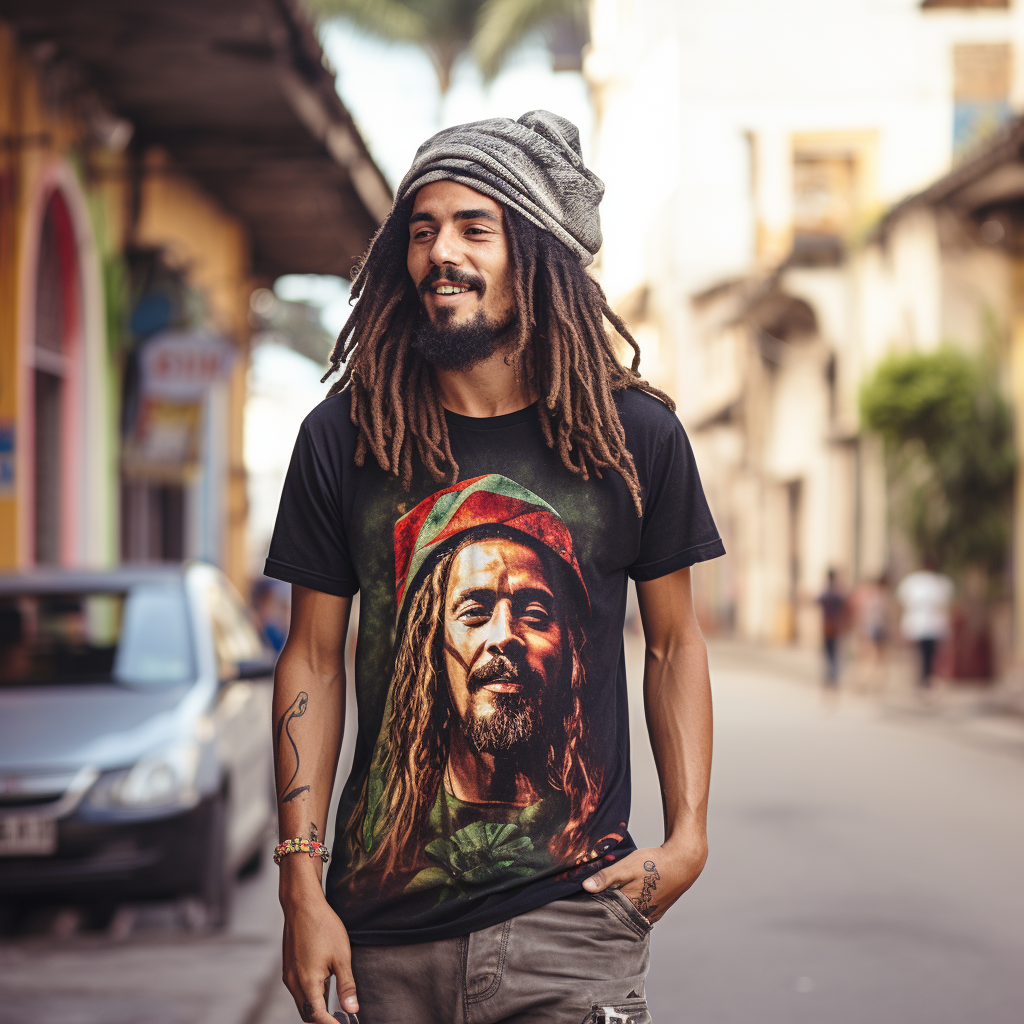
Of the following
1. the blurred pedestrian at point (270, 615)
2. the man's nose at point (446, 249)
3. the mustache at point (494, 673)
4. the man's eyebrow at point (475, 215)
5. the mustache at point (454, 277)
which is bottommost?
the blurred pedestrian at point (270, 615)

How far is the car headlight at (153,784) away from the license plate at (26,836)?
0.68 ft

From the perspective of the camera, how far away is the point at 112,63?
1288 centimetres

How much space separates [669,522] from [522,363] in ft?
1.11

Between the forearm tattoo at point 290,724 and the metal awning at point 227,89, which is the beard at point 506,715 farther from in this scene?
the metal awning at point 227,89

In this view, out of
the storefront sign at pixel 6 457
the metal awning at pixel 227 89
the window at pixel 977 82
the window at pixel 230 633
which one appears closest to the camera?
the window at pixel 230 633

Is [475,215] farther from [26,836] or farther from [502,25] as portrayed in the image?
[502,25]

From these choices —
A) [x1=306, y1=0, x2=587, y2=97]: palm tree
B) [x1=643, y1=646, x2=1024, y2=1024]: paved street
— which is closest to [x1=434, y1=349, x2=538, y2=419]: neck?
[x1=643, y1=646, x2=1024, y2=1024]: paved street

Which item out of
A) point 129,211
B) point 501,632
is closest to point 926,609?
point 129,211

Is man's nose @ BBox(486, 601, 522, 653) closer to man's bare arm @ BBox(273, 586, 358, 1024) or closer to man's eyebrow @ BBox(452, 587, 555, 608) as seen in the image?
man's eyebrow @ BBox(452, 587, 555, 608)

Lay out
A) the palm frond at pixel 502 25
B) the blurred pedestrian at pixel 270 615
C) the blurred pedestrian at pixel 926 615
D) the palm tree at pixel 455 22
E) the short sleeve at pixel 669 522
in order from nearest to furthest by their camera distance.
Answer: the short sleeve at pixel 669 522 → the blurred pedestrian at pixel 270 615 → the blurred pedestrian at pixel 926 615 → the palm tree at pixel 455 22 → the palm frond at pixel 502 25

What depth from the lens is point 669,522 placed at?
2.53 metres

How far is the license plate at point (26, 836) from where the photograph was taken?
669cm

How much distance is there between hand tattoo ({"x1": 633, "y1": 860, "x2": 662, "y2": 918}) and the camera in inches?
94.3

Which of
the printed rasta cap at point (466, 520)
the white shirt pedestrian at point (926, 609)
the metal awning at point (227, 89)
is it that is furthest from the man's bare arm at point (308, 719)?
the white shirt pedestrian at point (926, 609)
